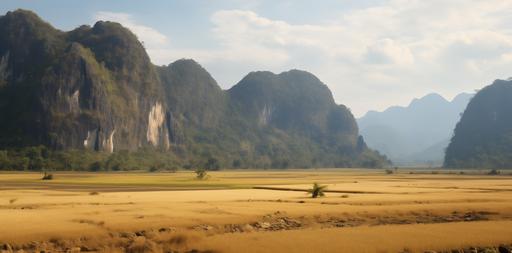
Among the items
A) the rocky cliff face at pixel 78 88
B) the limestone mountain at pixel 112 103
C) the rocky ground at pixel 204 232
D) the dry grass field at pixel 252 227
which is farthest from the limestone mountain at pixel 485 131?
the rocky ground at pixel 204 232

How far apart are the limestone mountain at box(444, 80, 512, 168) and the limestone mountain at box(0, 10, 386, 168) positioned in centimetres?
2696

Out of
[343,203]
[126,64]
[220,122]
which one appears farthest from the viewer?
[220,122]

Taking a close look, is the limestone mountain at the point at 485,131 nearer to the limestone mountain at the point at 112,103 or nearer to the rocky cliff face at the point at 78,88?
the limestone mountain at the point at 112,103

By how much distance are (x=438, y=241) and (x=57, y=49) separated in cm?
11832

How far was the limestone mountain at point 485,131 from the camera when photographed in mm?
121500

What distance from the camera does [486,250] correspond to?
11742 mm

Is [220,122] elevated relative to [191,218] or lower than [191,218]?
elevated

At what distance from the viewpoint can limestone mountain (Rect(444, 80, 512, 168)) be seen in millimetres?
121500

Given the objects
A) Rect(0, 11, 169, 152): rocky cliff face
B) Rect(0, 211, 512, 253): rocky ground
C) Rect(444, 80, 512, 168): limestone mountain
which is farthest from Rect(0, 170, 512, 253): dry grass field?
Rect(444, 80, 512, 168): limestone mountain

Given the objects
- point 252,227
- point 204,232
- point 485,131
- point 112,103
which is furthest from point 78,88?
point 485,131

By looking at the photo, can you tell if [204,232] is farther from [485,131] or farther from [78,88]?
[485,131]

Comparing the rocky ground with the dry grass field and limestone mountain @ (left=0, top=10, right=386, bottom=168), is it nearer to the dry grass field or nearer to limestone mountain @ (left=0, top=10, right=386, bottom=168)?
the dry grass field

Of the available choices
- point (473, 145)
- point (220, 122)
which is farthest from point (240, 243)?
point (220, 122)

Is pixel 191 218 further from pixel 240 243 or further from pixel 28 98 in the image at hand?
pixel 28 98
